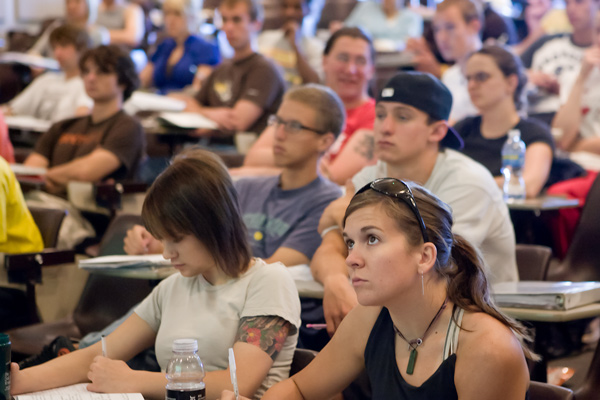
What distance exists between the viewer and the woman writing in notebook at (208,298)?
178 cm

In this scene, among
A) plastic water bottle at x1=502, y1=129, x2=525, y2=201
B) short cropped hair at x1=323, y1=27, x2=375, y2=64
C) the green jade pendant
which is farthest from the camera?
short cropped hair at x1=323, y1=27, x2=375, y2=64

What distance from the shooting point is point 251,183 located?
290 centimetres

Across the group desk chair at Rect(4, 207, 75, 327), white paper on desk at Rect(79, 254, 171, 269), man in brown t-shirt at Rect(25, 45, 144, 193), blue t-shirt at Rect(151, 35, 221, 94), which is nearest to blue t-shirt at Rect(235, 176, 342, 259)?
white paper on desk at Rect(79, 254, 171, 269)

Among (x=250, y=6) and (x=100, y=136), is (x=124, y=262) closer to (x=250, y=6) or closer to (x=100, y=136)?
(x=100, y=136)

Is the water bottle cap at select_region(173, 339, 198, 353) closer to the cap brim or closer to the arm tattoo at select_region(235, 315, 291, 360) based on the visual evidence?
the arm tattoo at select_region(235, 315, 291, 360)

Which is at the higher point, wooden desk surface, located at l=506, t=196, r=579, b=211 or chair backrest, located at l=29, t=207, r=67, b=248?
wooden desk surface, located at l=506, t=196, r=579, b=211

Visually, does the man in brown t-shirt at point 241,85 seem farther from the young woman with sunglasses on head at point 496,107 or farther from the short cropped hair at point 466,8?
the young woman with sunglasses on head at point 496,107

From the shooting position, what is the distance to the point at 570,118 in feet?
14.4

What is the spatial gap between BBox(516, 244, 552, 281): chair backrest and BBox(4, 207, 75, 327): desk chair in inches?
65.7

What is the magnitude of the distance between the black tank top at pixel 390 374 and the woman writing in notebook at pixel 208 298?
0.25 m

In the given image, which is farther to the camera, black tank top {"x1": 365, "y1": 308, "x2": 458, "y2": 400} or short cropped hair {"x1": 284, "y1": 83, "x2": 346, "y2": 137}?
short cropped hair {"x1": 284, "y1": 83, "x2": 346, "y2": 137}

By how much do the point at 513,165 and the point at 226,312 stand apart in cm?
202

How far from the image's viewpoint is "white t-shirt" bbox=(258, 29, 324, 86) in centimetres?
557

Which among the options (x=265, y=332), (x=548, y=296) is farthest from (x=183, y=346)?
(x=548, y=296)
